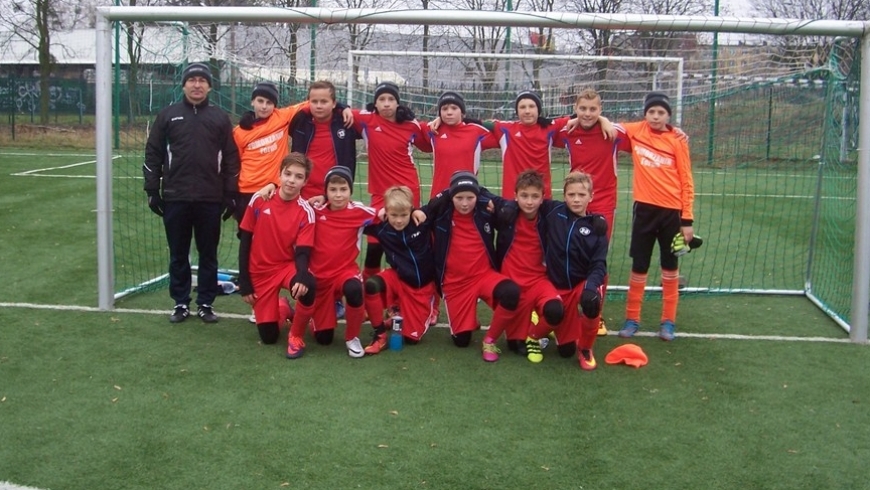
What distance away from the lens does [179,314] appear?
19.6 ft

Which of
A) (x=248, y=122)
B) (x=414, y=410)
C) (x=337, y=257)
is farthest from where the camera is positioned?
(x=248, y=122)

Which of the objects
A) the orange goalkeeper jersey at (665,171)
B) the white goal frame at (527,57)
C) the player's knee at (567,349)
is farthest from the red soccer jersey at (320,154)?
the white goal frame at (527,57)

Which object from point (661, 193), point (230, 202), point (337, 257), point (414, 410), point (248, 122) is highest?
point (248, 122)

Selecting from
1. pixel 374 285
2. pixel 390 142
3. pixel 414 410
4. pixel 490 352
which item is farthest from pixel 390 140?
pixel 414 410

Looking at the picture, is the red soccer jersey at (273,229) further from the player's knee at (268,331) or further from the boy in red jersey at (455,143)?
the boy in red jersey at (455,143)

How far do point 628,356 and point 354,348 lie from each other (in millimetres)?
1783

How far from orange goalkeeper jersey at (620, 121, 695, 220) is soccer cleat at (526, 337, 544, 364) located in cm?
132

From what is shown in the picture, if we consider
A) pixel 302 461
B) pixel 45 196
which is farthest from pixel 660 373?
pixel 45 196

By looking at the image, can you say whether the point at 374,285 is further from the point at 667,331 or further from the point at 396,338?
the point at 667,331

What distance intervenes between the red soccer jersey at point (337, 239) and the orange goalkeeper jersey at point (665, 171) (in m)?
1.94

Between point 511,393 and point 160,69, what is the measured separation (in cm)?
474

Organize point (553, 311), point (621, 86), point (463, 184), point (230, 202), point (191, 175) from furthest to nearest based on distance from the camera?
point (621, 86), point (230, 202), point (191, 175), point (463, 184), point (553, 311)

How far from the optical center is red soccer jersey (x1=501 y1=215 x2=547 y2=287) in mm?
5379

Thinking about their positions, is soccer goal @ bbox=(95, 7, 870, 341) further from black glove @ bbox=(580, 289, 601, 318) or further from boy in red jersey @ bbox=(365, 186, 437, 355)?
black glove @ bbox=(580, 289, 601, 318)
